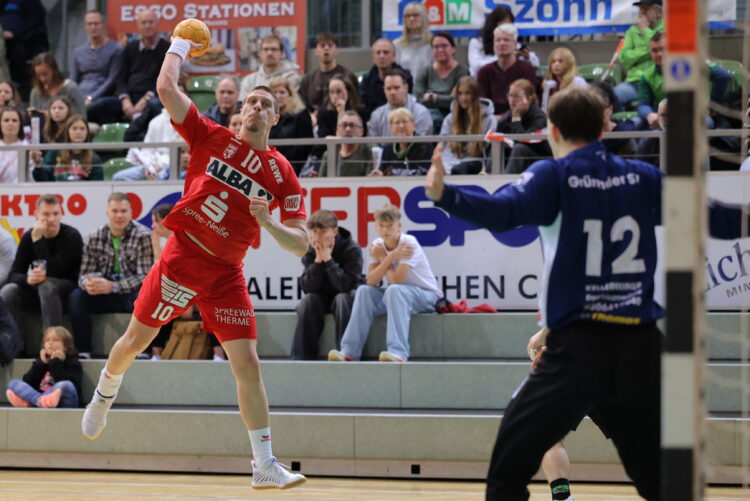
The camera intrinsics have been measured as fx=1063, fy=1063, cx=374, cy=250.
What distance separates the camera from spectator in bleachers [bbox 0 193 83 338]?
9430mm

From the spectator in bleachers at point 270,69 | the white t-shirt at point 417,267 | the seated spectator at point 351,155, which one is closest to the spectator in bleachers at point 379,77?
the spectator in bleachers at point 270,69

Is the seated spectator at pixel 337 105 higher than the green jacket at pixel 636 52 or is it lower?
lower

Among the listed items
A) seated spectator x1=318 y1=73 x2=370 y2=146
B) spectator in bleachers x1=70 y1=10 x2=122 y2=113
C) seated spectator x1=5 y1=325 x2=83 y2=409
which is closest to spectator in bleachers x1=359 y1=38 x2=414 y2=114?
seated spectator x1=318 y1=73 x2=370 y2=146

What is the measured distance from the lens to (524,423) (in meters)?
3.71

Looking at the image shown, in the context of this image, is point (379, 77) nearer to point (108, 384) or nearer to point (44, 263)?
point (44, 263)

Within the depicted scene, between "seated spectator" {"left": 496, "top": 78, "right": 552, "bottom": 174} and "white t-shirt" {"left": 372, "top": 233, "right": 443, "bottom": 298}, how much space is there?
4.04 feet

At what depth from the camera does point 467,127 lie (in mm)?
9836

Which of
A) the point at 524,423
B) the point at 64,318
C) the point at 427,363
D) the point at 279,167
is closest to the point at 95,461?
the point at 64,318

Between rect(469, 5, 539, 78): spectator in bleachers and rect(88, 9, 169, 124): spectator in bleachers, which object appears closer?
rect(469, 5, 539, 78): spectator in bleachers

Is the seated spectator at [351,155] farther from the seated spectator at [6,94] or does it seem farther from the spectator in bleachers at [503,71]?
the seated spectator at [6,94]

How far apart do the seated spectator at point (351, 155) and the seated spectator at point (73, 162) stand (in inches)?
96.3

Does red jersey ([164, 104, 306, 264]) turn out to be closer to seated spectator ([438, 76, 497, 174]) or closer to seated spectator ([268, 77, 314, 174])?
seated spectator ([438, 76, 497, 174])

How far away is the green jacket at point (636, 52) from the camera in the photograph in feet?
34.7

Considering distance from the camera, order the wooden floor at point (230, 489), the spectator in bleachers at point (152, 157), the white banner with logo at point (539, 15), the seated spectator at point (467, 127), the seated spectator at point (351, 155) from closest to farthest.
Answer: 1. the wooden floor at point (230, 489)
2. the seated spectator at point (467, 127)
3. the seated spectator at point (351, 155)
4. the spectator in bleachers at point (152, 157)
5. the white banner with logo at point (539, 15)
